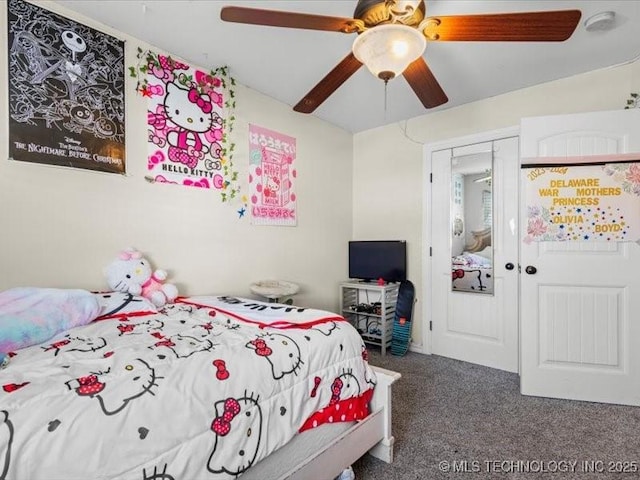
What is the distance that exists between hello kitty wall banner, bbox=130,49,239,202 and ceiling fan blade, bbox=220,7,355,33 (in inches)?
41.5

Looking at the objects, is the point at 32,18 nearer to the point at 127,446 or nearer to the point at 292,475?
the point at 127,446

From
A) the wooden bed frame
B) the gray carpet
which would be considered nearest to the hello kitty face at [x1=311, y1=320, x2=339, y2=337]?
the wooden bed frame

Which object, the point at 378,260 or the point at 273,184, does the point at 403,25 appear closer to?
the point at 273,184

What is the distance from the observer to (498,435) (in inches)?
74.9

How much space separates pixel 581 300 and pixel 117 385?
277 centimetres

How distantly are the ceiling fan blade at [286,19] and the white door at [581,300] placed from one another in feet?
5.87

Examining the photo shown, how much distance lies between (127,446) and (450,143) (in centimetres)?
325

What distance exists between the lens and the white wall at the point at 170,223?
171 centimetres

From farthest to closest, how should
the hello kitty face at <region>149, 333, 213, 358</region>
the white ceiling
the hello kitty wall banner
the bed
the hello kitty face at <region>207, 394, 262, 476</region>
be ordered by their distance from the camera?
the bed → the hello kitty wall banner → the white ceiling → the hello kitty face at <region>149, 333, 213, 358</region> → the hello kitty face at <region>207, 394, 262, 476</region>

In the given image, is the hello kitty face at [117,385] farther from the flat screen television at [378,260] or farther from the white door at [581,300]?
the flat screen television at [378,260]

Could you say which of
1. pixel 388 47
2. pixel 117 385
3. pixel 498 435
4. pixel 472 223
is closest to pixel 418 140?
pixel 472 223

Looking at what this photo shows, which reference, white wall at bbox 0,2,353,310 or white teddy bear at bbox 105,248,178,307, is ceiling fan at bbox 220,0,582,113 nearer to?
white wall at bbox 0,2,353,310

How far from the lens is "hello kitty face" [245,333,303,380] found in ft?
4.06

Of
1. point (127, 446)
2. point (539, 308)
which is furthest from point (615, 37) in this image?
point (127, 446)
